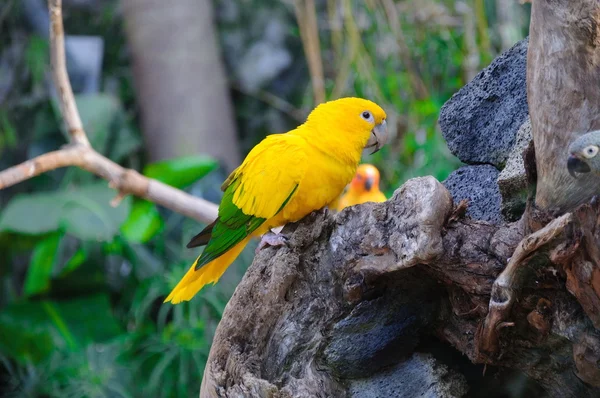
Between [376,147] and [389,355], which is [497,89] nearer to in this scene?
[376,147]

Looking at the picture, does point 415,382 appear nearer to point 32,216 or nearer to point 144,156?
point 32,216

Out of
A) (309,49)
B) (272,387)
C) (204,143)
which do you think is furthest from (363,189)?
(272,387)

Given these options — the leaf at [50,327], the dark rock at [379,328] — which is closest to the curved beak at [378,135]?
the dark rock at [379,328]

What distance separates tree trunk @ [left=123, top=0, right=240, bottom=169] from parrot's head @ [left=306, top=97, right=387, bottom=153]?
92.2 inches

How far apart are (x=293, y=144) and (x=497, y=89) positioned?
1.49 ft

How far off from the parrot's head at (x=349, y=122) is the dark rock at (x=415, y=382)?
537 mm

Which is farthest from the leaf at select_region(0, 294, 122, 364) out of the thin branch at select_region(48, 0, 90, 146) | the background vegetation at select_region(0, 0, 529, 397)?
the thin branch at select_region(48, 0, 90, 146)

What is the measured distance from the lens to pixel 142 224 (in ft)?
11.1

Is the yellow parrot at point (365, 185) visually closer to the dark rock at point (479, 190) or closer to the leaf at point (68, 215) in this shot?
the leaf at point (68, 215)

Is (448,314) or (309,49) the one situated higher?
(309,49)

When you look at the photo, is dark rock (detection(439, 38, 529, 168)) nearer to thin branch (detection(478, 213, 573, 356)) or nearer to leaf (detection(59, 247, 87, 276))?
thin branch (detection(478, 213, 573, 356))

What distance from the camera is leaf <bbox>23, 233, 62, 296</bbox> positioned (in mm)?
3271

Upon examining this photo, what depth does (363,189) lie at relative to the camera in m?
2.98

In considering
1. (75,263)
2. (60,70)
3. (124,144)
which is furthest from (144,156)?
(60,70)
